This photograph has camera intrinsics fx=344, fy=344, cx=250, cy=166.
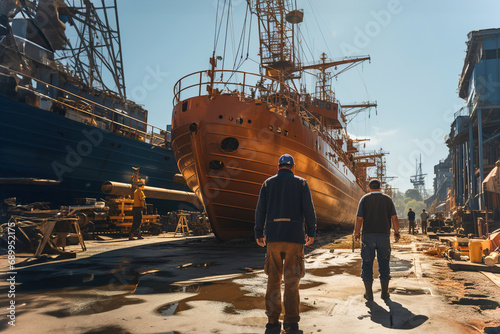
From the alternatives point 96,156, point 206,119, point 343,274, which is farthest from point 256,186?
point 96,156

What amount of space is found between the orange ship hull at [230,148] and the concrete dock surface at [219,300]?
388 centimetres

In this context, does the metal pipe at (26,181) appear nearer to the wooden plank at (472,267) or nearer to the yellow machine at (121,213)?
the yellow machine at (121,213)

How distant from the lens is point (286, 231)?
11.9 feet

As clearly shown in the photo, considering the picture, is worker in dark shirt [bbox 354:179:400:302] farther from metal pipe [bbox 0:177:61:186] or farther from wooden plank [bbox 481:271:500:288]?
metal pipe [bbox 0:177:61:186]

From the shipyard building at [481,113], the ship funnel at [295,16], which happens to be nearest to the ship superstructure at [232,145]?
the ship funnel at [295,16]

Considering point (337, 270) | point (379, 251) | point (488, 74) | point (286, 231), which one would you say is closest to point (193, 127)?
point (337, 270)

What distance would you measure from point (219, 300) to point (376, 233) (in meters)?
2.26

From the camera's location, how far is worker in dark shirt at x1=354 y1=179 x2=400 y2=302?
447 centimetres

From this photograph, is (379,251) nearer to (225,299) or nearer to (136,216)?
(225,299)

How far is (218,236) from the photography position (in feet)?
37.5

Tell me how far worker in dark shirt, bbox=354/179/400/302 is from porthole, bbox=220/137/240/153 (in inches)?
238

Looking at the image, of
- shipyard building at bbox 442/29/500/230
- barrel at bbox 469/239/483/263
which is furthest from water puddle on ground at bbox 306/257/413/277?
shipyard building at bbox 442/29/500/230

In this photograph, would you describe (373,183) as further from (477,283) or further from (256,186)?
(256,186)

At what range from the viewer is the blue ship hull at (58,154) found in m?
13.1
